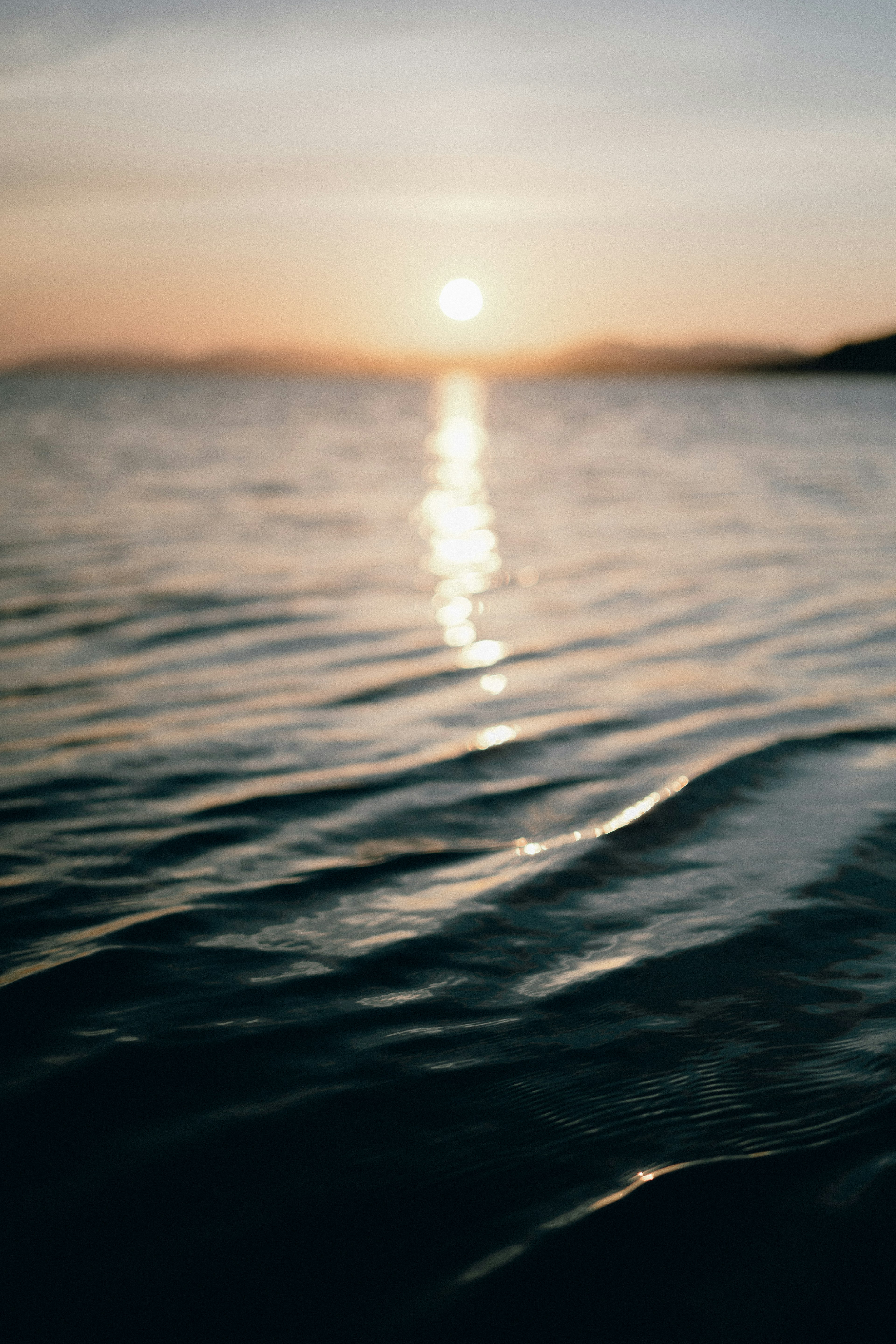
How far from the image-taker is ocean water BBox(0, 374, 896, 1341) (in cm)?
245

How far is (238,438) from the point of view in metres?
40.3

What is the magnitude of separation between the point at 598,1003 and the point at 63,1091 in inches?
70.6

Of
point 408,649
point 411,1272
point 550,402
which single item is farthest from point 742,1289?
point 550,402

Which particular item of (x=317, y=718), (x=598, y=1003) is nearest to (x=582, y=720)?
(x=317, y=718)

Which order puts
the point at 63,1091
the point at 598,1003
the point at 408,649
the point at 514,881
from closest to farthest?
→ the point at 63,1091
the point at 598,1003
the point at 514,881
the point at 408,649

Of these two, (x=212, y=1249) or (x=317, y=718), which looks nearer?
(x=212, y=1249)

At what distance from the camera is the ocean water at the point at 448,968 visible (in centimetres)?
245

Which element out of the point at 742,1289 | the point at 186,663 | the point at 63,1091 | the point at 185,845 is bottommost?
the point at 742,1289

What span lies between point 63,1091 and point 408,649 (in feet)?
20.7

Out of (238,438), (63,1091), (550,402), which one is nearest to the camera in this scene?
(63,1091)

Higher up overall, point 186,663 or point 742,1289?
point 186,663

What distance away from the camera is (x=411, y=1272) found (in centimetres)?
242

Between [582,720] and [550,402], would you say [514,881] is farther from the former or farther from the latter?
[550,402]

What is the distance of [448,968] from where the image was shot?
3.81m
